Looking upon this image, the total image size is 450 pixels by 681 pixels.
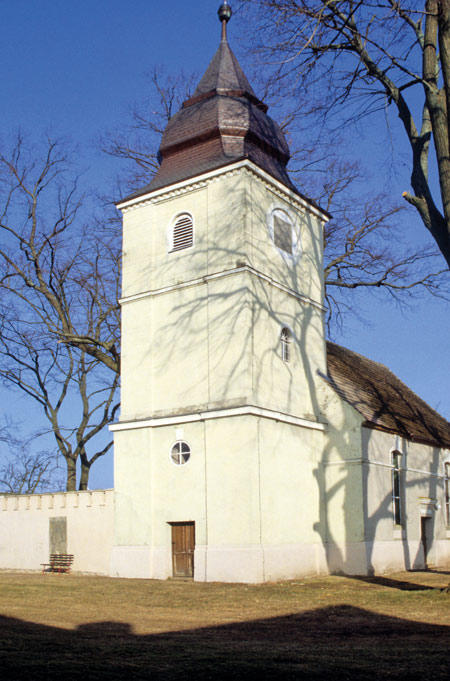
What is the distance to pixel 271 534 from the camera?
63.6ft

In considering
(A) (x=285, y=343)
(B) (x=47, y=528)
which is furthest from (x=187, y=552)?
(A) (x=285, y=343)

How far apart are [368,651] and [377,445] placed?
592 inches

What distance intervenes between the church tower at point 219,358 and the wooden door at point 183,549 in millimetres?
46

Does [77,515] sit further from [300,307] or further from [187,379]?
[300,307]

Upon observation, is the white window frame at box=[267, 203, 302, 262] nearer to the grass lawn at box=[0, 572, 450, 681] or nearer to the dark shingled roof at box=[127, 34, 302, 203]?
the dark shingled roof at box=[127, 34, 302, 203]

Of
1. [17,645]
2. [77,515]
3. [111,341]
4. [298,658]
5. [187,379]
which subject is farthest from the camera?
[111,341]

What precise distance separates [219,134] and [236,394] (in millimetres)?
8623

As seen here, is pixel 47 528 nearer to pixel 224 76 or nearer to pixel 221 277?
pixel 221 277

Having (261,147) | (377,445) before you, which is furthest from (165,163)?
(377,445)

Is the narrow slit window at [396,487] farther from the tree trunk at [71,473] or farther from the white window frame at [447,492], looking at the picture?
the tree trunk at [71,473]

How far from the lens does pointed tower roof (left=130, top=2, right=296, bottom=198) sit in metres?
22.6

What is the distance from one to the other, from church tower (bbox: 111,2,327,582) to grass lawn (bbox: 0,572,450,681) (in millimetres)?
1657

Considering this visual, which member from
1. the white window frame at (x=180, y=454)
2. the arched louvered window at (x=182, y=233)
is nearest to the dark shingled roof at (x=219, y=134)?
the arched louvered window at (x=182, y=233)

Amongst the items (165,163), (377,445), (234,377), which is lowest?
(377,445)
